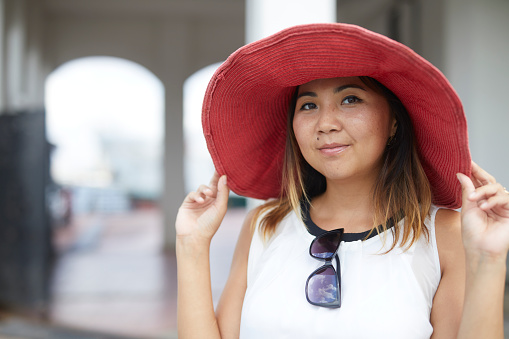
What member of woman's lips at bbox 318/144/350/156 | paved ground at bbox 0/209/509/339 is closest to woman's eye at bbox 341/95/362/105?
woman's lips at bbox 318/144/350/156

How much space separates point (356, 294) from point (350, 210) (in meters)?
0.28

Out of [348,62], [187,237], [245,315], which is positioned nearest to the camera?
[348,62]

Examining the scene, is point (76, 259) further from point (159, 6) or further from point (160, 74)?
point (159, 6)

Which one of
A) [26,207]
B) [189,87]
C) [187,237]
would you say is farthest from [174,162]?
[187,237]

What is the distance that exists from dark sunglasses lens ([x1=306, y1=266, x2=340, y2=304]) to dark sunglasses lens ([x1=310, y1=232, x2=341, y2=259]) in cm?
4

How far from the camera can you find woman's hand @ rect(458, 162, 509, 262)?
930 mm

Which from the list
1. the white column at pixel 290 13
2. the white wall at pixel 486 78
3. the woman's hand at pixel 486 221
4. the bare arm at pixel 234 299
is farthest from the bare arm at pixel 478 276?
the white wall at pixel 486 78

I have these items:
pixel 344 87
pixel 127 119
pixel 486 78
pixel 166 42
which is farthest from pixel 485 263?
pixel 127 119

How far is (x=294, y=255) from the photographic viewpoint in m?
1.19

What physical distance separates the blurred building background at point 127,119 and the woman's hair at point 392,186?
0.85 metres

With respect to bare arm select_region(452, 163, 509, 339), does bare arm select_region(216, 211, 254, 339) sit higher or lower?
lower

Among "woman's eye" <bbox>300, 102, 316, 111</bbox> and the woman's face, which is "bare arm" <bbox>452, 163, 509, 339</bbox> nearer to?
the woman's face

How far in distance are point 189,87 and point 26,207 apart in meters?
4.19

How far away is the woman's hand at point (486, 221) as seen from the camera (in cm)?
93
